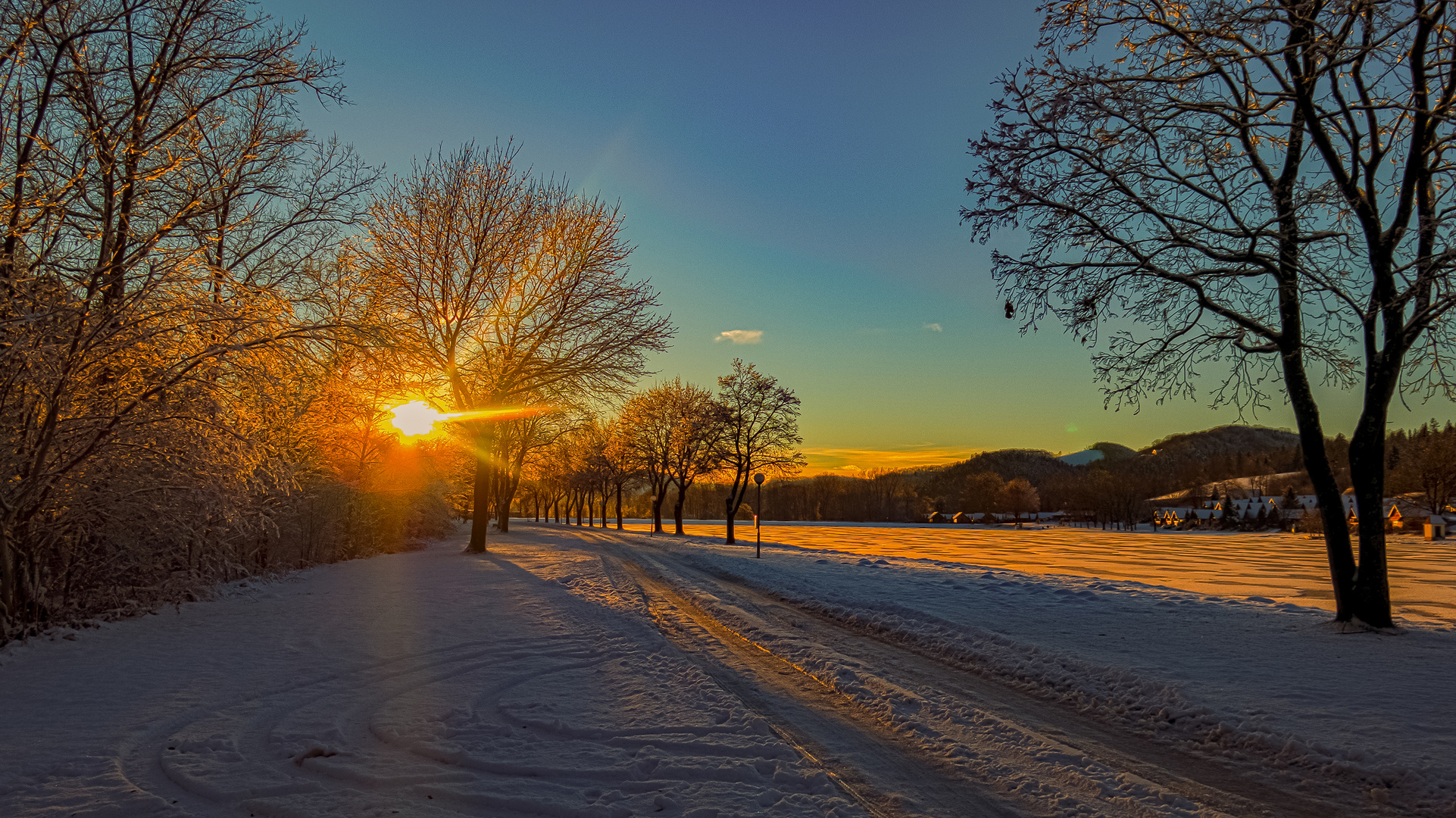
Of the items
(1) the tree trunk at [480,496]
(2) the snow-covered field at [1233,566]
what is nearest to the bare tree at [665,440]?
(2) the snow-covered field at [1233,566]

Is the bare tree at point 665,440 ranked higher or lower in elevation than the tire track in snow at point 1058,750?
higher

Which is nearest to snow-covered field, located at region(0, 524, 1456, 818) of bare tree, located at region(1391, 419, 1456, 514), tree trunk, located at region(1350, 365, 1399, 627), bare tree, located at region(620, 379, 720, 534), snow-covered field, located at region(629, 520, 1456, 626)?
tree trunk, located at region(1350, 365, 1399, 627)

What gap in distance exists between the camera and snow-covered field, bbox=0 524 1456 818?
410 cm

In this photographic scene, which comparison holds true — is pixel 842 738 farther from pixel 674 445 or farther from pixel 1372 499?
pixel 674 445

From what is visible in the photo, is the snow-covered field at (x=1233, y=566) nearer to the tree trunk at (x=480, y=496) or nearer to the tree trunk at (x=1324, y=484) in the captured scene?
the tree trunk at (x=1324, y=484)

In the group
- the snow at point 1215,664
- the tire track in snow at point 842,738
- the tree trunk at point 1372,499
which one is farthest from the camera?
the tree trunk at point 1372,499

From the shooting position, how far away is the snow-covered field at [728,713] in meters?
4.10

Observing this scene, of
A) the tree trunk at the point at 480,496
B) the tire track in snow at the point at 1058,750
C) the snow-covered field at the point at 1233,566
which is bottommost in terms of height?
the snow-covered field at the point at 1233,566

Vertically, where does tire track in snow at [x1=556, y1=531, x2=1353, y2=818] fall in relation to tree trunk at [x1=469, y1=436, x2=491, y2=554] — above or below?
below

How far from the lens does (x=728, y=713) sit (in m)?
5.49

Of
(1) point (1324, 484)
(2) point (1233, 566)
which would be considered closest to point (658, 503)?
(2) point (1233, 566)

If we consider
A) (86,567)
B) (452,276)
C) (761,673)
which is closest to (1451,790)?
(761,673)

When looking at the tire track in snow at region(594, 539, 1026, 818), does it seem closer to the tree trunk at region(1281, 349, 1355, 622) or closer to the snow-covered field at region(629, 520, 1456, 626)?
the tree trunk at region(1281, 349, 1355, 622)

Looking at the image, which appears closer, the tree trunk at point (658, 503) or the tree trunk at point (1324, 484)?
the tree trunk at point (1324, 484)
